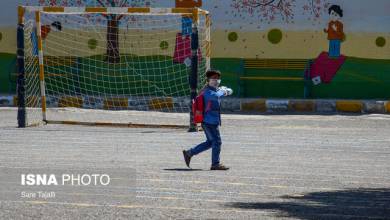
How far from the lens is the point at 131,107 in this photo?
1179 inches

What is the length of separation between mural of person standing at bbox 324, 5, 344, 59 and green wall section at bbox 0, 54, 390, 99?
48 centimetres

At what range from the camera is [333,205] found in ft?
39.6

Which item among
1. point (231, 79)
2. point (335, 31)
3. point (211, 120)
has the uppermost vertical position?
Result: point (335, 31)

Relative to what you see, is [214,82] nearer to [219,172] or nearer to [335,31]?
[219,172]

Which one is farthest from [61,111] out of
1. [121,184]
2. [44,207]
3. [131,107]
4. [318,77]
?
[44,207]

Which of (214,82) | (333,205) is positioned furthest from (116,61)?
(333,205)

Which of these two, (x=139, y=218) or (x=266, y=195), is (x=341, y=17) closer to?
(x=266, y=195)

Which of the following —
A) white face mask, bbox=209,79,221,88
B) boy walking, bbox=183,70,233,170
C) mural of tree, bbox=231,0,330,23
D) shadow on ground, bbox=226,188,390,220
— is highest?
mural of tree, bbox=231,0,330,23

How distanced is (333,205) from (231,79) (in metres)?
19.4

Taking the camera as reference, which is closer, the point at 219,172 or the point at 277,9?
the point at 219,172

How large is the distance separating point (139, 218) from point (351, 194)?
3.27 m

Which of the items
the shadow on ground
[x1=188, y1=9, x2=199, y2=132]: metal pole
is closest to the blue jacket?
the shadow on ground

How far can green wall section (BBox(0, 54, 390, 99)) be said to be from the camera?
100 feet

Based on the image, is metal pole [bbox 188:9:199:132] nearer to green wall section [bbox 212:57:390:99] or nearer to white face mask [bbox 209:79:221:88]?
white face mask [bbox 209:79:221:88]
